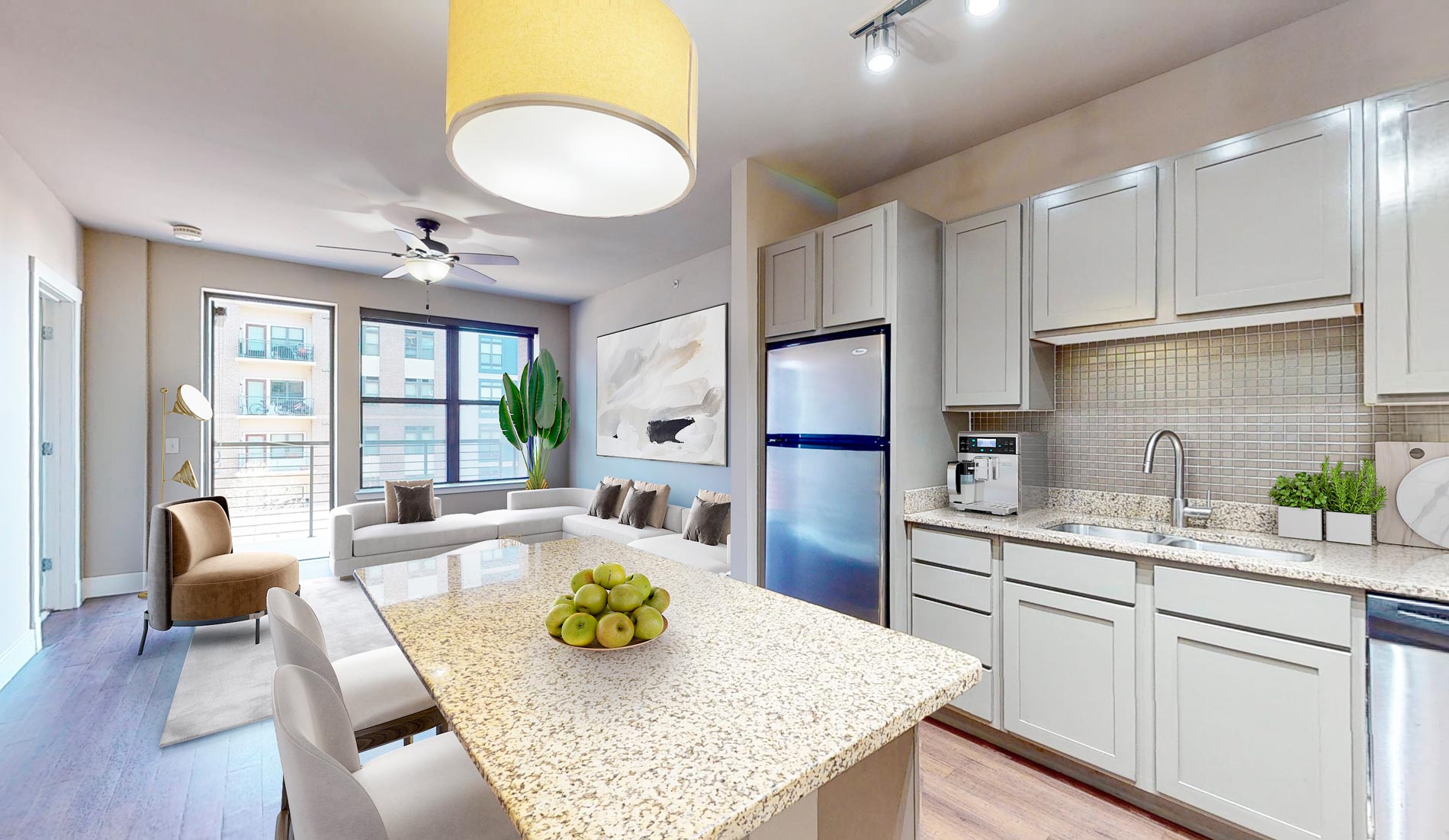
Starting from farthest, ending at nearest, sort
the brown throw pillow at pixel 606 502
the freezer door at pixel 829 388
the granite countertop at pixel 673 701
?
the brown throw pillow at pixel 606 502, the freezer door at pixel 829 388, the granite countertop at pixel 673 701

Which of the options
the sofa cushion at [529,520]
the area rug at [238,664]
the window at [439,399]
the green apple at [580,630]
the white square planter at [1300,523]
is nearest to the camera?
the green apple at [580,630]

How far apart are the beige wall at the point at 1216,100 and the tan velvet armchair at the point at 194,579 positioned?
14.1 ft

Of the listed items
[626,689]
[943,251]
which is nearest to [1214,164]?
[943,251]

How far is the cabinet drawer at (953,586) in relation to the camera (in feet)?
7.83

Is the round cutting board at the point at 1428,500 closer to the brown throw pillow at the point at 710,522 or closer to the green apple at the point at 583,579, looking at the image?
the green apple at the point at 583,579

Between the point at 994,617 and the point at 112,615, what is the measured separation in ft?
17.8

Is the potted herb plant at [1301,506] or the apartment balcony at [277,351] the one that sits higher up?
the apartment balcony at [277,351]

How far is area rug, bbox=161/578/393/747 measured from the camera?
2537 millimetres

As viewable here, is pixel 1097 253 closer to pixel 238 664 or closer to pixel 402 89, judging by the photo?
pixel 402 89

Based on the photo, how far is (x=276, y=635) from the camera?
117 cm

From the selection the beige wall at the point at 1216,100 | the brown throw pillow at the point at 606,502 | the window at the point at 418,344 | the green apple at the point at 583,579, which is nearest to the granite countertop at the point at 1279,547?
the beige wall at the point at 1216,100

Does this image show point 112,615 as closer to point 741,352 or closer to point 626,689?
point 741,352

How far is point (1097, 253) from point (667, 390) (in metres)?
3.55

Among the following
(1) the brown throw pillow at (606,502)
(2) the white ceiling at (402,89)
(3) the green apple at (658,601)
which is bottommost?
(1) the brown throw pillow at (606,502)
